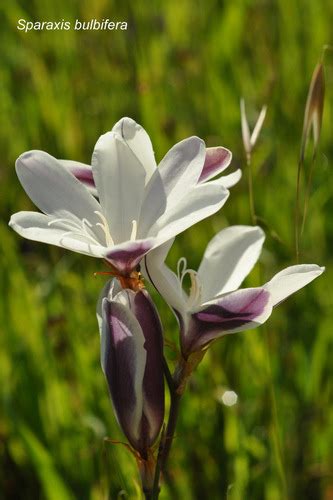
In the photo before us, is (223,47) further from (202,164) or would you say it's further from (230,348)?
(202,164)

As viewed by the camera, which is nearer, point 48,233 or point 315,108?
point 48,233

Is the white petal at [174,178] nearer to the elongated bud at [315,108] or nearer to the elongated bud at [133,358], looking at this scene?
the elongated bud at [133,358]

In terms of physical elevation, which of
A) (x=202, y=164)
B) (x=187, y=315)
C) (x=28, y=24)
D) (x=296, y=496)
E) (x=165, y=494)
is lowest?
(x=296, y=496)

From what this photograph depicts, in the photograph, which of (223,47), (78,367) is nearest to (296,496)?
(78,367)

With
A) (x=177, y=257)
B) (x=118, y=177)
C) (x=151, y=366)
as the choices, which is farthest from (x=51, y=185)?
(x=177, y=257)

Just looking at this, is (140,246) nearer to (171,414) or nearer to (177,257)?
(171,414)

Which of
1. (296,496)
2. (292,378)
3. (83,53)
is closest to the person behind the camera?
(296,496)

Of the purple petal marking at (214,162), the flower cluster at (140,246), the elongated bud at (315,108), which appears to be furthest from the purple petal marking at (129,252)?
the elongated bud at (315,108)
